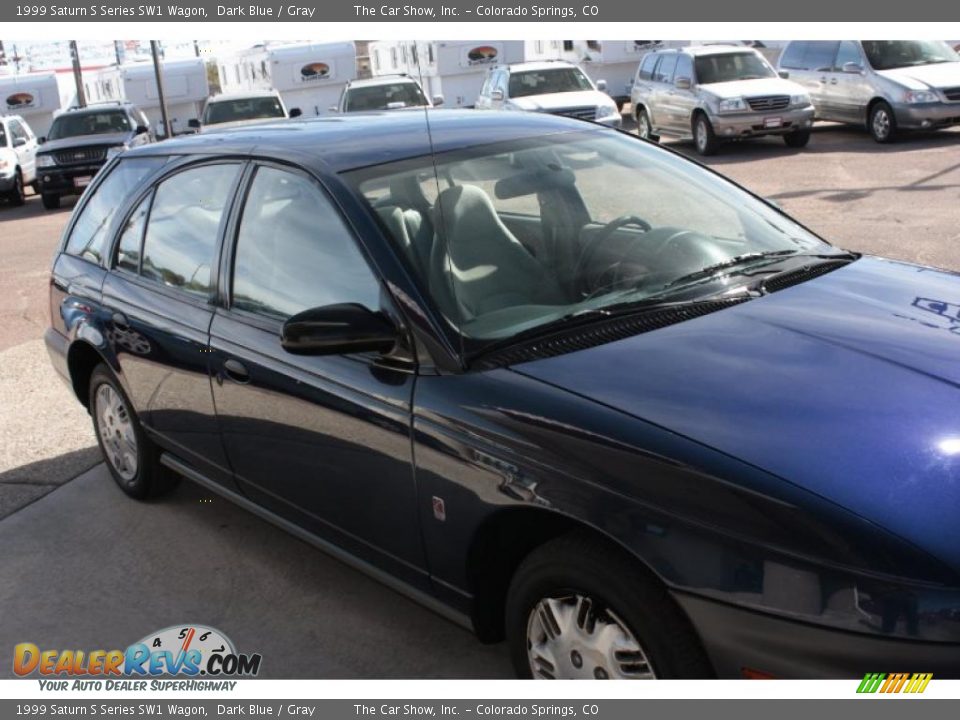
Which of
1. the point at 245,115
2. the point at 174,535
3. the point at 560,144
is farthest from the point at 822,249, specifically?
the point at 245,115

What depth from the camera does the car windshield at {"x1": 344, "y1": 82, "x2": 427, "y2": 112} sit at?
67.3 feet

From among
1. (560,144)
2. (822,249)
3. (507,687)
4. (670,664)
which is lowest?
(507,687)

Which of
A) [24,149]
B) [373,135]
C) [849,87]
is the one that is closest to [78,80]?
[24,149]

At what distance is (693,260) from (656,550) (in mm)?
1375

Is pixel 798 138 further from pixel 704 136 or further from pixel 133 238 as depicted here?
pixel 133 238

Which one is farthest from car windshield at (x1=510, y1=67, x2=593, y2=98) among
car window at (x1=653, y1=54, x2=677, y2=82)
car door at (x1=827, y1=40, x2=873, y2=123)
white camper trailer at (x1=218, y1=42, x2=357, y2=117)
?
white camper trailer at (x1=218, y1=42, x2=357, y2=117)

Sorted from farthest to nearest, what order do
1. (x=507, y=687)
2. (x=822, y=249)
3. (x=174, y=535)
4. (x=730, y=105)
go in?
(x=730, y=105) < (x=174, y=535) < (x=822, y=249) < (x=507, y=687)

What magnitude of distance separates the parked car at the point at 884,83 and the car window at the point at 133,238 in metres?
14.1

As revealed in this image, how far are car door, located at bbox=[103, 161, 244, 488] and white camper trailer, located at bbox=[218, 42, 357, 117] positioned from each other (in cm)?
2485

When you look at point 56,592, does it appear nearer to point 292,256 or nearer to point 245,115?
point 292,256

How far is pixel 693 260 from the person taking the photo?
3562mm

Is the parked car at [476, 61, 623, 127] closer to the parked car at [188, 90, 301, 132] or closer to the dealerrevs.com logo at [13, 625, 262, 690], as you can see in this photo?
the parked car at [188, 90, 301, 132]

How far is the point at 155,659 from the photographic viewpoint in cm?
373

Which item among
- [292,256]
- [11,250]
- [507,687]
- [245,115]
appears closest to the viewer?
[507,687]
